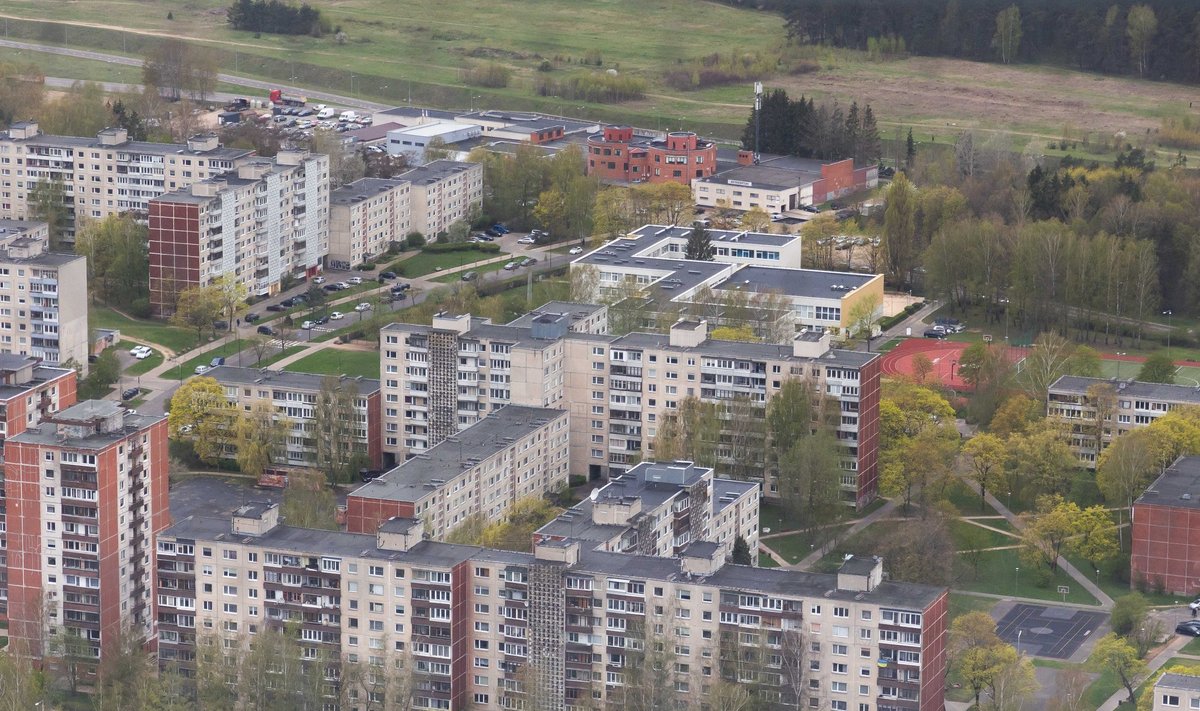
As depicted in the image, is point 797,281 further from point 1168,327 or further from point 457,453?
point 457,453

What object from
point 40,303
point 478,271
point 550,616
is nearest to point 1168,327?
point 478,271

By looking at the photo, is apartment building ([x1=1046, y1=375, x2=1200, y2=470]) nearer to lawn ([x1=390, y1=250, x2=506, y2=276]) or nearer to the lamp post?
the lamp post

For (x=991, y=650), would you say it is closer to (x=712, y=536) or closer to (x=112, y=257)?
(x=712, y=536)

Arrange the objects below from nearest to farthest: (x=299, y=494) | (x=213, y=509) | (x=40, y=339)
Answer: (x=299, y=494) → (x=213, y=509) → (x=40, y=339)

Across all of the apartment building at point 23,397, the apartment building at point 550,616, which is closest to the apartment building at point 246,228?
the apartment building at point 23,397

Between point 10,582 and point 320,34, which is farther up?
point 320,34

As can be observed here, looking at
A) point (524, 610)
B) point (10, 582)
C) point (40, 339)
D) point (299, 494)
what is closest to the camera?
point (524, 610)

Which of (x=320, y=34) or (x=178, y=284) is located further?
(x=320, y=34)

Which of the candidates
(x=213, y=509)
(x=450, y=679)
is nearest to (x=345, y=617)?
(x=450, y=679)
